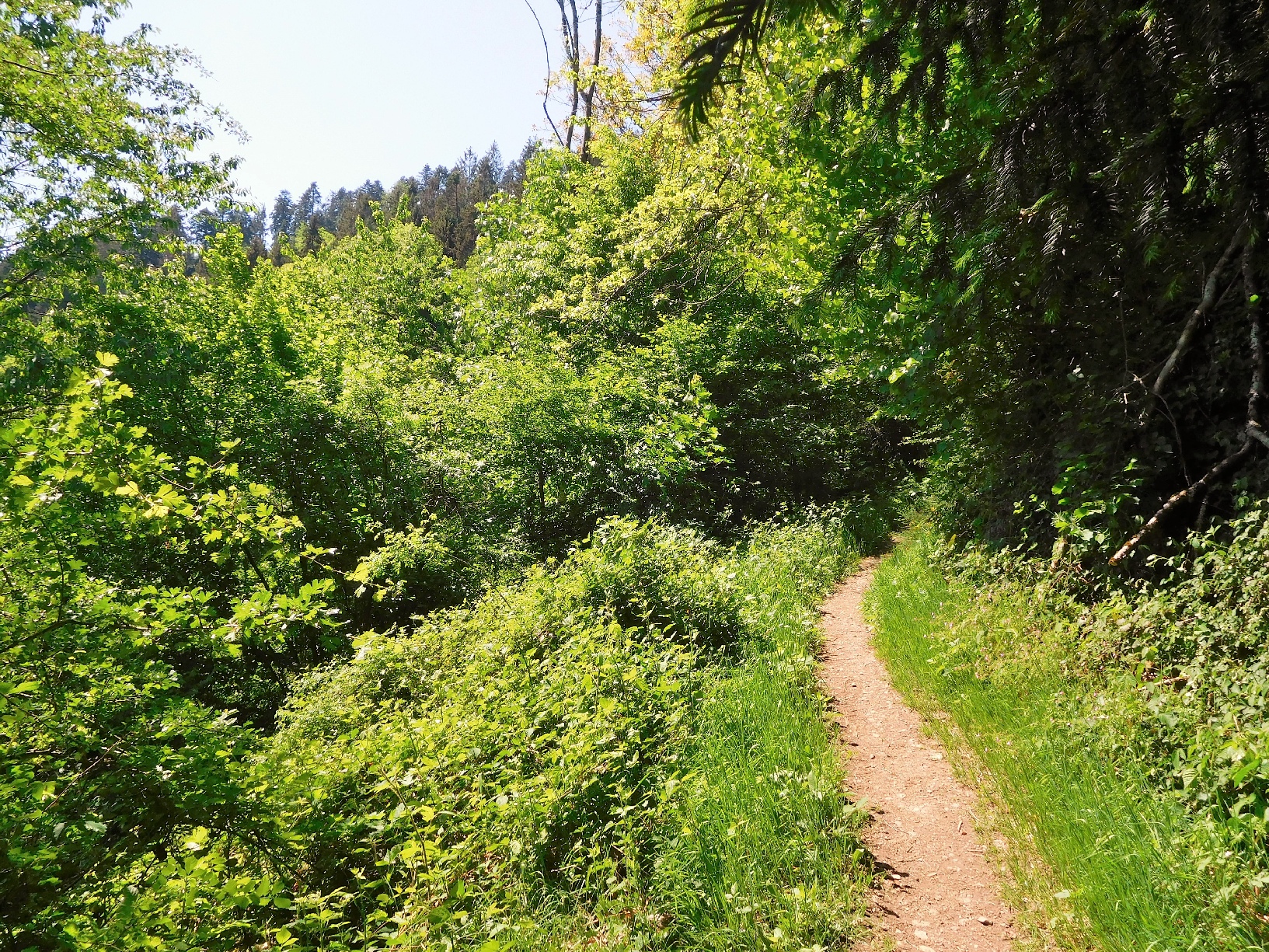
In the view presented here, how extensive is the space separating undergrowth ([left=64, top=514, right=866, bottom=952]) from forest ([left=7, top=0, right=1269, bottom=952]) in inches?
1.3

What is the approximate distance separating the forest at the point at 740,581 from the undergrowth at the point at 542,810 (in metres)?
0.03

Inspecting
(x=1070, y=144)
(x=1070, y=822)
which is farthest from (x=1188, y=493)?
(x=1070, y=144)

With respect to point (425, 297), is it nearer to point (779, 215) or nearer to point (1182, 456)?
point (779, 215)

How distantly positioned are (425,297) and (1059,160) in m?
25.0

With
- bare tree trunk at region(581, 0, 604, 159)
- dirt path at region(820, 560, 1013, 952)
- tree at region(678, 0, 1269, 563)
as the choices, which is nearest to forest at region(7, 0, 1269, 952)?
tree at region(678, 0, 1269, 563)

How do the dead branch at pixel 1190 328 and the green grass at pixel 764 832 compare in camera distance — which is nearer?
the green grass at pixel 764 832

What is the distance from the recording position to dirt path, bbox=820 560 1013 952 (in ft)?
10.5

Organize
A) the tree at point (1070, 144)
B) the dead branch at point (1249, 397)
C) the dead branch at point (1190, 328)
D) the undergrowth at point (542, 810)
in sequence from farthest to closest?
1. the dead branch at point (1190, 328)
2. the dead branch at point (1249, 397)
3. the undergrowth at point (542, 810)
4. the tree at point (1070, 144)

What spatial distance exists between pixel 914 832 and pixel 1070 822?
0.89 metres

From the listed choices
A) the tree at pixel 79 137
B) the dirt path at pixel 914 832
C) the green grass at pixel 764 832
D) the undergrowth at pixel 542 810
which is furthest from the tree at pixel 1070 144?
the tree at pixel 79 137

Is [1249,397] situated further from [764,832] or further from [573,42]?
[573,42]

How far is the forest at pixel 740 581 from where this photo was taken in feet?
8.34

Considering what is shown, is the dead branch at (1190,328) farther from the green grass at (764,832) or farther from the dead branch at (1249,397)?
the green grass at (764,832)

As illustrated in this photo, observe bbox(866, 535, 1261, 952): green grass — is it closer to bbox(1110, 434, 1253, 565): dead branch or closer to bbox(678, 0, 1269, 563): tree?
bbox(1110, 434, 1253, 565): dead branch
